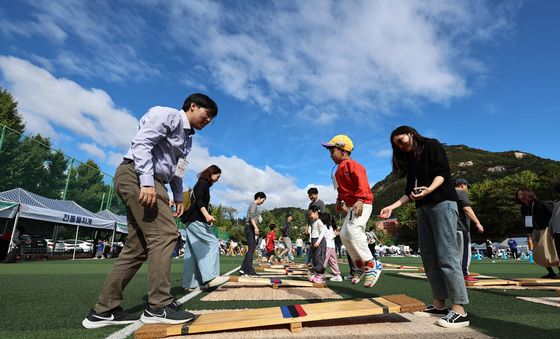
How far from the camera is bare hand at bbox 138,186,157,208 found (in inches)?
107

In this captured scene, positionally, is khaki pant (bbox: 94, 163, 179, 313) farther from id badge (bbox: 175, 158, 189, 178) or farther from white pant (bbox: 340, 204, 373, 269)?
white pant (bbox: 340, 204, 373, 269)

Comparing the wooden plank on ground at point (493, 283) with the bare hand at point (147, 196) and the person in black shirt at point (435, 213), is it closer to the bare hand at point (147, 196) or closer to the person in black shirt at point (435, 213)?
the person in black shirt at point (435, 213)

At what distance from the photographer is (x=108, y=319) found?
284 centimetres

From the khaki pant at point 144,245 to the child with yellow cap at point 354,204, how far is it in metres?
2.04

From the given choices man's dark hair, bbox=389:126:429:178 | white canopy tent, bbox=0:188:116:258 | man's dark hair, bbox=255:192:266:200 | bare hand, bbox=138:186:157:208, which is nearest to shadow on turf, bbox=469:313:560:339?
man's dark hair, bbox=389:126:429:178

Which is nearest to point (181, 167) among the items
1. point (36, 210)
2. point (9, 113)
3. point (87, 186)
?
point (36, 210)

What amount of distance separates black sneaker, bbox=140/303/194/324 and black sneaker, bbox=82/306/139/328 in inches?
11.5

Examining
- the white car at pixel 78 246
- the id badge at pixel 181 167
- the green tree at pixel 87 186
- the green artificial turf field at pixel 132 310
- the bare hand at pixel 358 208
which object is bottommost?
the white car at pixel 78 246

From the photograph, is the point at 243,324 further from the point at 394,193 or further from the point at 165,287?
the point at 394,193

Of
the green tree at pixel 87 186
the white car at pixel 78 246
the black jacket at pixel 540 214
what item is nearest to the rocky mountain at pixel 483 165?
the white car at pixel 78 246

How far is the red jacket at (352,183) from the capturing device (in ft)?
13.0

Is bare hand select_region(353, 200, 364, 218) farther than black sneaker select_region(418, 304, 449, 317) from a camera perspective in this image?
Yes

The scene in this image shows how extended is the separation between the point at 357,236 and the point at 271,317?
1637 millimetres

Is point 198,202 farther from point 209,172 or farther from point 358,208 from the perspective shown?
point 358,208
